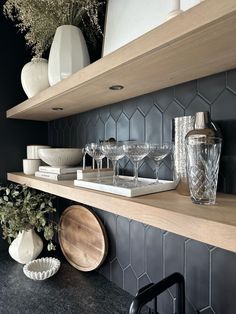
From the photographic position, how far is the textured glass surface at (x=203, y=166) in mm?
537

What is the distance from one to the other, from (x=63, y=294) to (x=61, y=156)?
0.56m

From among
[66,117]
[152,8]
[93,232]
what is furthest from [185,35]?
[66,117]

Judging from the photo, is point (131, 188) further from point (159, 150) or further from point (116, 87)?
point (116, 87)

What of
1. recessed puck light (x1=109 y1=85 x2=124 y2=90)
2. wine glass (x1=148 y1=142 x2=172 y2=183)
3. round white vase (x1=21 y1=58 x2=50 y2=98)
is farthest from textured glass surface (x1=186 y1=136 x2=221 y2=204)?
round white vase (x1=21 y1=58 x2=50 y2=98)

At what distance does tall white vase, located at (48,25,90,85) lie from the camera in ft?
2.92

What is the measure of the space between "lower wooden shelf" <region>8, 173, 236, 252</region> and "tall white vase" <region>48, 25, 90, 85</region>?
452 mm

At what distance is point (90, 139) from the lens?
119cm

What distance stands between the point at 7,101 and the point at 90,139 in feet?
2.01

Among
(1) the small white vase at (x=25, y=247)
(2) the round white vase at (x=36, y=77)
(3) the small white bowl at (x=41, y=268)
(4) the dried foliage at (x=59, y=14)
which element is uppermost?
(4) the dried foliage at (x=59, y=14)

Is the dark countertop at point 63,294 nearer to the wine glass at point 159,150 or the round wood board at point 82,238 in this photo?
the round wood board at point 82,238

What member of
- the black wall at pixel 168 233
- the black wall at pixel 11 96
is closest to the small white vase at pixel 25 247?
the black wall at pixel 11 96

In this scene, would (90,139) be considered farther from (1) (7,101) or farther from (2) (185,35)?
(2) (185,35)

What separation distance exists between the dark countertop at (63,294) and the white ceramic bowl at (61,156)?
1.71 feet

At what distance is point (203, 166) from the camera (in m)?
0.54
